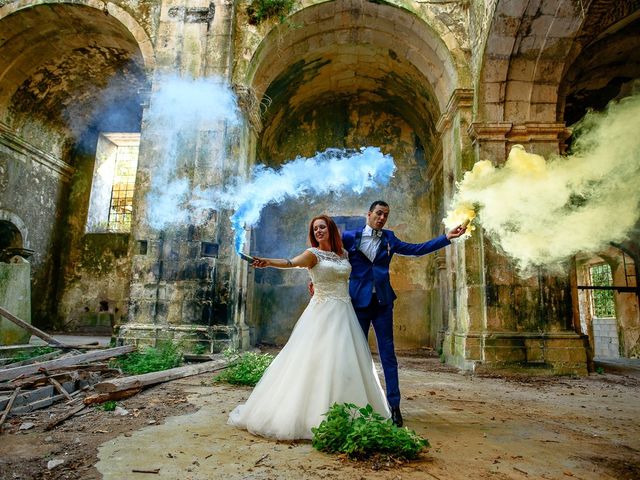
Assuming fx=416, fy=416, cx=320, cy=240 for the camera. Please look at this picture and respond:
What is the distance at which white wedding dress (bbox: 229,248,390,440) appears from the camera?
287 cm

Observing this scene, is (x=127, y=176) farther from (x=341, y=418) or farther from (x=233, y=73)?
(x=341, y=418)

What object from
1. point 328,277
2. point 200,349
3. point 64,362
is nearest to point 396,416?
point 328,277

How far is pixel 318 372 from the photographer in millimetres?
2984

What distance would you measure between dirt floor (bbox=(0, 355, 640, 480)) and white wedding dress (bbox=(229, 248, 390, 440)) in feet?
0.48

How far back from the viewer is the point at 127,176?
1380cm

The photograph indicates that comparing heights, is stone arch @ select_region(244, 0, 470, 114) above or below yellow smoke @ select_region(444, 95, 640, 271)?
above

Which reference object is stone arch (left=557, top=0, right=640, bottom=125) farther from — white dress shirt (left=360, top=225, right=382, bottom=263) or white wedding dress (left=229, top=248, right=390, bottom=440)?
white wedding dress (left=229, top=248, right=390, bottom=440)

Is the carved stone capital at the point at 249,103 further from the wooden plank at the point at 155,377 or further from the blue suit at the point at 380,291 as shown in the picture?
the blue suit at the point at 380,291

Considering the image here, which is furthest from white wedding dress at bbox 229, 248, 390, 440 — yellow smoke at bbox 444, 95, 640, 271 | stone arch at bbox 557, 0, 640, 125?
stone arch at bbox 557, 0, 640, 125

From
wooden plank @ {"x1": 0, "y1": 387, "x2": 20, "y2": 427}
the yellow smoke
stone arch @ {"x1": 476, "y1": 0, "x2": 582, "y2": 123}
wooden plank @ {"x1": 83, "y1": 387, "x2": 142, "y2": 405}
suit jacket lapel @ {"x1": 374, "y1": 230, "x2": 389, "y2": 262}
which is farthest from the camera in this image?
stone arch @ {"x1": 476, "y1": 0, "x2": 582, "y2": 123}

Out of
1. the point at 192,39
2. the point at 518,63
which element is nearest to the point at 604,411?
the point at 518,63

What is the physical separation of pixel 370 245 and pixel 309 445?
1619 millimetres

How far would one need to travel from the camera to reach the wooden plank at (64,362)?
14.7 ft

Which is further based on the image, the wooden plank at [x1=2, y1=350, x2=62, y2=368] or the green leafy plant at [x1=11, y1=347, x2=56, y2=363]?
the green leafy plant at [x1=11, y1=347, x2=56, y2=363]
